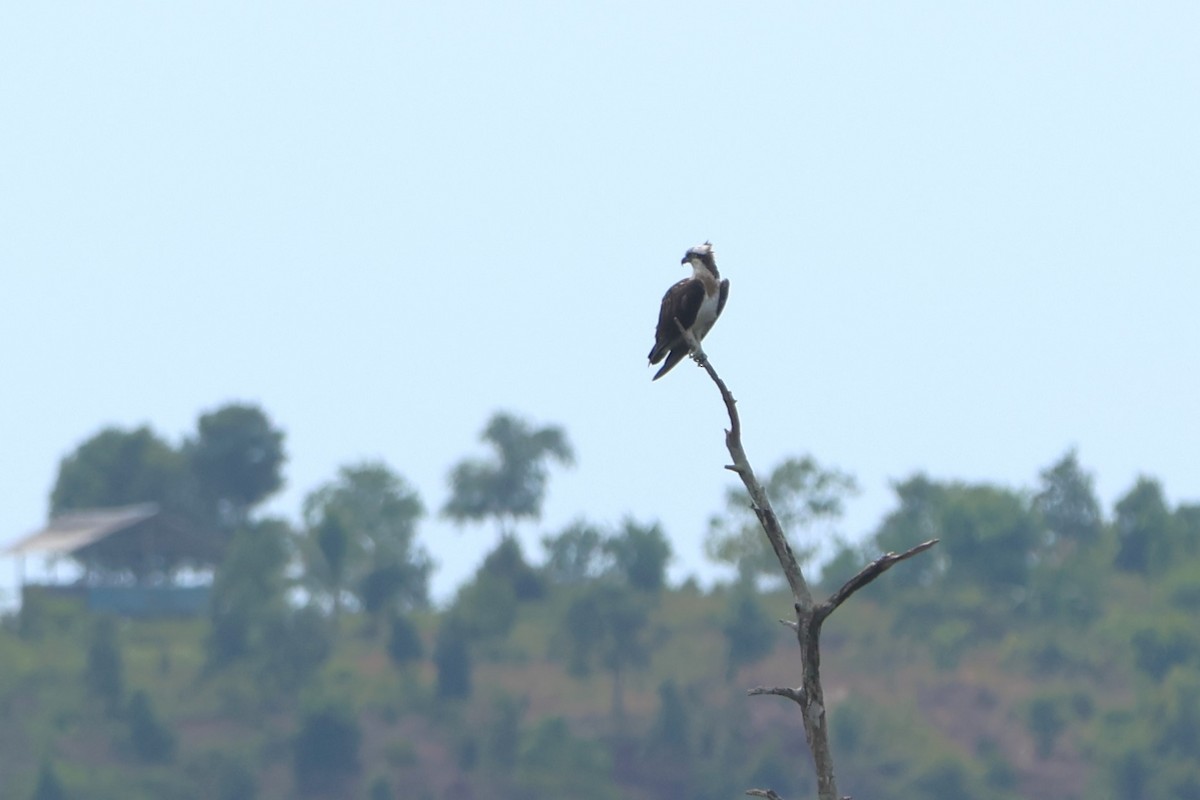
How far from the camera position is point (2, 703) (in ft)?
345

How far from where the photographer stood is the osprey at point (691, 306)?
1554cm

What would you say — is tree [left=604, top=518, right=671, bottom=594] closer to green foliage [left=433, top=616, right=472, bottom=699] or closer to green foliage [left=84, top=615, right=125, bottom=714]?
green foliage [left=433, top=616, right=472, bottom=699]

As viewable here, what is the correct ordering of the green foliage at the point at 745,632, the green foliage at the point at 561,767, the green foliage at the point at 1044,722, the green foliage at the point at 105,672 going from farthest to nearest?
the green foliage at the point at 745,632 → the green foliage at the point at 1044,722 → the green foliage at the point at 105,672 → the green foliage at the point at 561,767

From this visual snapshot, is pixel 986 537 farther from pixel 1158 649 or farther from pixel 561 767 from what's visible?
pixel 561 767

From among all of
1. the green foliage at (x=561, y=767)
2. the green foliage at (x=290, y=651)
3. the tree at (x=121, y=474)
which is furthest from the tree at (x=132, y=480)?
the green foliage at (x=561, y=767)

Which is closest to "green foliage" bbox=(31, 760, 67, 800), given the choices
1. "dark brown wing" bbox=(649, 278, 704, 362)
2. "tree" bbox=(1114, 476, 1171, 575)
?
"tree" bbox=(1114, 476, 1171, 575)

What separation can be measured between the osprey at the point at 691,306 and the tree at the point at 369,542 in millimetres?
100438

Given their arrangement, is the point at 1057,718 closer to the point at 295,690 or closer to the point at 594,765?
the point at 594,765

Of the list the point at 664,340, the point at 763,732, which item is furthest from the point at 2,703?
the point at 664,340

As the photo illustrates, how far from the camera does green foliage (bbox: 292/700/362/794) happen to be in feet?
340

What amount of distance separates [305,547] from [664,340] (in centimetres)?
10843

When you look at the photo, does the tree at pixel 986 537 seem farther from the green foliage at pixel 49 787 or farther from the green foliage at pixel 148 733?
the green foliage at pixel 49 787

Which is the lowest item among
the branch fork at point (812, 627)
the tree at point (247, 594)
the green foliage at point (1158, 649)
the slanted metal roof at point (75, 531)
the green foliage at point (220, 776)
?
the branch fork at point (812, 627)

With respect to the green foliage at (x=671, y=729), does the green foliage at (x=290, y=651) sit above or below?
above
